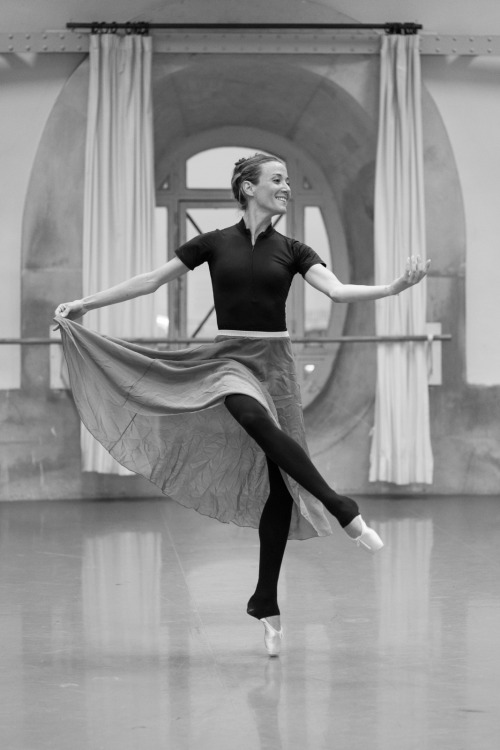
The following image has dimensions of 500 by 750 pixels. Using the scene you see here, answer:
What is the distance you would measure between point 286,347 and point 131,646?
1106 mm

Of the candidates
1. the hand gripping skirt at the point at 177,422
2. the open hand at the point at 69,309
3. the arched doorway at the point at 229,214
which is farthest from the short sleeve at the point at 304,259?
the arched doorway at the point at 229,214

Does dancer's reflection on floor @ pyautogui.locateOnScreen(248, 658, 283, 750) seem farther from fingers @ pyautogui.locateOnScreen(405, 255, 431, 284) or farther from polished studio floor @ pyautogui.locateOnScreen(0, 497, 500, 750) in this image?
fingers @ pyautogui.locateOnScreen(405, 255, 431, 284)

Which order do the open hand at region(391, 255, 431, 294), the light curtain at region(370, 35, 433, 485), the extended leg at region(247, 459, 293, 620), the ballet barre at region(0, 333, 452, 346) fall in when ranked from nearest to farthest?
the open hand at region(391, 255, 431, 294) → the extended leg at region(247, 459, 293, 620) → the ballet barre at region(0, 333, 452, 346) → the light curtain at region(370, 35, 433, 485)

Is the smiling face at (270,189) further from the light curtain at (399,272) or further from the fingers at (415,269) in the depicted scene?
the light curtain at (399,272)

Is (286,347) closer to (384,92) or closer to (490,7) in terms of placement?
(384,92)

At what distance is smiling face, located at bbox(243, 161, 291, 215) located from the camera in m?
3.93

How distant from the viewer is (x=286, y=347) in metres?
3.92

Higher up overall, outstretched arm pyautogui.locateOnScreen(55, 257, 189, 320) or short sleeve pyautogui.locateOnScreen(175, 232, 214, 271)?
short sleeve pyautogui.locateOnScreen(175, 232, 214, 271)

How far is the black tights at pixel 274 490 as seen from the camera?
358cm

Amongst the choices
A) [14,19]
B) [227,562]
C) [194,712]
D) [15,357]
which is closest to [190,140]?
[14,19]

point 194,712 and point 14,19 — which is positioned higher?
point 14,19

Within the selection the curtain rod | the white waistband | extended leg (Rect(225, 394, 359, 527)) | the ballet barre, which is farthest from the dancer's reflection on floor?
the curtain rod

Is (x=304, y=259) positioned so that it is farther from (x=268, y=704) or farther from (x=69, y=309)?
(x=268, y=704)

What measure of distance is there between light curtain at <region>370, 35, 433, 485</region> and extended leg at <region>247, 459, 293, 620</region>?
14.3ft
